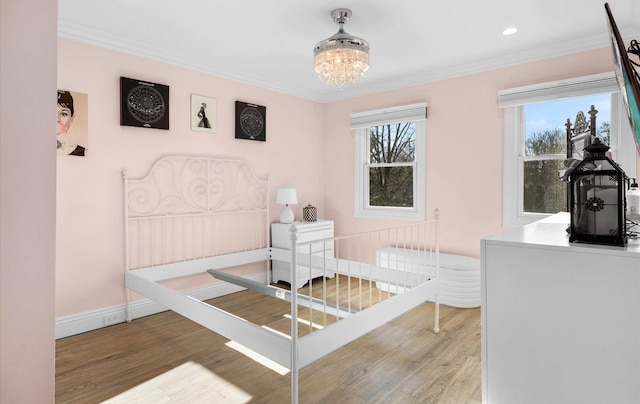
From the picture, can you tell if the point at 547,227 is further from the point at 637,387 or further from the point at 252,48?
the point at 252,48

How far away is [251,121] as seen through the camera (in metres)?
4.20

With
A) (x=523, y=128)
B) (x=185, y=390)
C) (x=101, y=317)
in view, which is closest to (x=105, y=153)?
(x=101, y=317)

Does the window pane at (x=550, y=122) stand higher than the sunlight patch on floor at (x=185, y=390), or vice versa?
the window pane at (x=550, y=122)

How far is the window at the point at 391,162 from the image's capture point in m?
4.30

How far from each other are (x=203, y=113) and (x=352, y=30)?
5.82 feet

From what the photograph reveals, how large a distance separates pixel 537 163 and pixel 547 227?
7.19 ft

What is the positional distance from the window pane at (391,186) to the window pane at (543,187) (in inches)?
50.8

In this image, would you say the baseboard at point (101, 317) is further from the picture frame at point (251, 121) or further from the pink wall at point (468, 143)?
the pink wall at point (468, 143)

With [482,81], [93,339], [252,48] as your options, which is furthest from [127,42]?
[482,81]

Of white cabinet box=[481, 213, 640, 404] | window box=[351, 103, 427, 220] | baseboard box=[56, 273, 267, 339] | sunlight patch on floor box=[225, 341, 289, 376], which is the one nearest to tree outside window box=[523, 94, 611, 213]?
window box=[351, 103, 427, 220]

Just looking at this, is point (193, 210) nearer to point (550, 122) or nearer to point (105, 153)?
point (105, 153)

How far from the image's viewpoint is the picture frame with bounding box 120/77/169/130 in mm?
3189

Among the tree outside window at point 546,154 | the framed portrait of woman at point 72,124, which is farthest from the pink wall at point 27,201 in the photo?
the tree outside window at point 546,154

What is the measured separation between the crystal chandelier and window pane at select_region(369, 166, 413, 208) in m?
2.07
